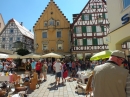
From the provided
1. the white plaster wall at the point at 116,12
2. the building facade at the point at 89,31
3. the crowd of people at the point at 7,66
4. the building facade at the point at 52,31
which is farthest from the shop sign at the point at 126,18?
the building facade at the point at 52,31

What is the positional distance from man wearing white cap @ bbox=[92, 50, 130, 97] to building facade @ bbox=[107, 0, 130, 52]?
18.3 feet

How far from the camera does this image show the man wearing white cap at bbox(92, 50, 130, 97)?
2.37 m

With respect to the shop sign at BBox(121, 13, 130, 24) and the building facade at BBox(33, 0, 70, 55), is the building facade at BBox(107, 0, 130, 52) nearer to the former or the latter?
the shop sign at BBox(121, 13, 130, 24)

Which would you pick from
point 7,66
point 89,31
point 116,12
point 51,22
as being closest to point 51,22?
point 51,22

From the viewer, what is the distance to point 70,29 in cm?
3172

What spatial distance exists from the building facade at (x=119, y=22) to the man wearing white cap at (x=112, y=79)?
557 cm

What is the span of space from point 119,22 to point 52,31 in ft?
76.7

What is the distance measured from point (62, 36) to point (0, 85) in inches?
940

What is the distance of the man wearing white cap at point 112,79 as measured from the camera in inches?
93.1

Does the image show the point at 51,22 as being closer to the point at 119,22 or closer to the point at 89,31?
the point at 89,31

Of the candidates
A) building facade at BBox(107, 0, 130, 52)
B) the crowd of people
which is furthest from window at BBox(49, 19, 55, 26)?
building facade at BBox(107, 0, 130, 52)

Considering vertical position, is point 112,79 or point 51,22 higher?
point 51,22

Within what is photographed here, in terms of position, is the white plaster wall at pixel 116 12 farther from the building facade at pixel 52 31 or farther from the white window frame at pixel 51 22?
the white window frame at pixel 51 22

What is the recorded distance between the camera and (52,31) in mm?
31484
